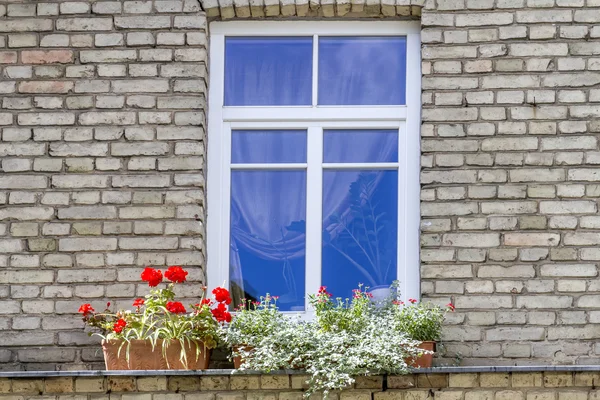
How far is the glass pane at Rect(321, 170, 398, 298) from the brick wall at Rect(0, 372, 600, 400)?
0.89 m

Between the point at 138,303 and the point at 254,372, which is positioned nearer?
the point at 254,372

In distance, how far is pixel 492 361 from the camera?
23.1 ft

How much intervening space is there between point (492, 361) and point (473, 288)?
1.31ft

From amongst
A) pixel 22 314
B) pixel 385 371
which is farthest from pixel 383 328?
pixel 22 314

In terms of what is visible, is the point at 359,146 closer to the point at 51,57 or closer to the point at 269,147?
the point at 269,147

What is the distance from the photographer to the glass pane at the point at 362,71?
300 inches

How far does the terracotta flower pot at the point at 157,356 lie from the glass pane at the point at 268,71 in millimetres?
1598

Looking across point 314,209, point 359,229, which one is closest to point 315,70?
point 314,209

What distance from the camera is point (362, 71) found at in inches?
302

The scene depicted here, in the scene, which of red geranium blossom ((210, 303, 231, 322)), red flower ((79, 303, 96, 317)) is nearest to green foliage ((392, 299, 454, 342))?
red geranium blossom ((210, 303, 231, 322))

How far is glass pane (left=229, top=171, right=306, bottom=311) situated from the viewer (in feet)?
24.3

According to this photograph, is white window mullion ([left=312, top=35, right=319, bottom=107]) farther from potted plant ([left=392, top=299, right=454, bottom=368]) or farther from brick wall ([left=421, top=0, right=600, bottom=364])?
potted plant ([left=392, top=299, right=454, bottom=368])

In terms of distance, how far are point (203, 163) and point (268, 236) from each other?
1.80 ft

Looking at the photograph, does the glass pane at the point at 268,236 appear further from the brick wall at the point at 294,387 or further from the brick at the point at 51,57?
the brick at the point at 51,57
